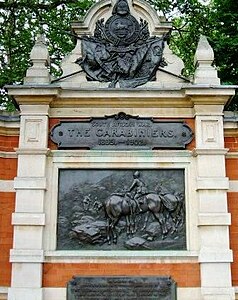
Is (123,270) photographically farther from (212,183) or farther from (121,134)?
(121,134)

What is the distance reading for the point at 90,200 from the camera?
9.44m

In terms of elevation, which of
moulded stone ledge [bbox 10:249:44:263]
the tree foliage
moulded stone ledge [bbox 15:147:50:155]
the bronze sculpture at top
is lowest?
moulded stone ledge [bbox 10:249:44:263]

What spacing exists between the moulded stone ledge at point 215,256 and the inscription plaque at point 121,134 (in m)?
2.02

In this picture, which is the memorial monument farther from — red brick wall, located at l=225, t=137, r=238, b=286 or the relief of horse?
red brick wall, located at l=225, t=137, r=238, b=286

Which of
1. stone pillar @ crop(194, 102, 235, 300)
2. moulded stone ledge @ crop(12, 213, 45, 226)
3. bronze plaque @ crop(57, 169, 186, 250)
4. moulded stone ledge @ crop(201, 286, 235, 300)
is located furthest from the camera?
bronze plaque @ crop(57, 169, 186, 250)

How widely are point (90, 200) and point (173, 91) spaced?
2.63m

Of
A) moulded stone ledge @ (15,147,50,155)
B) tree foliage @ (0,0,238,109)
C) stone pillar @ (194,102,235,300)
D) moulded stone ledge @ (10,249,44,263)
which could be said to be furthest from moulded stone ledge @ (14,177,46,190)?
tree foliage @ (0,0,238,109)

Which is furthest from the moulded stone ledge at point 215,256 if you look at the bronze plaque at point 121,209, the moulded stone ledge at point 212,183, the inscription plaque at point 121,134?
the inscription plaque at point 121,134

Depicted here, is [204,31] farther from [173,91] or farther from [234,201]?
[234,201]

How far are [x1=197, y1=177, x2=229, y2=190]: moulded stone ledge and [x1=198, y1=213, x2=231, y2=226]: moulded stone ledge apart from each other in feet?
1.62

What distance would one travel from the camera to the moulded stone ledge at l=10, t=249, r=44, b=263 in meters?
8.94

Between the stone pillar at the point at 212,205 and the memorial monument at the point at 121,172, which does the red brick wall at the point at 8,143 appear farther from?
the stone pillar at the point at 212,205

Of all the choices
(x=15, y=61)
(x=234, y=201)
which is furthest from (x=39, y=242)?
(x=15, y=61)

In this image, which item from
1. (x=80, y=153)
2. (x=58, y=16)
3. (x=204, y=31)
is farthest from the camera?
(x=58, y=16)
